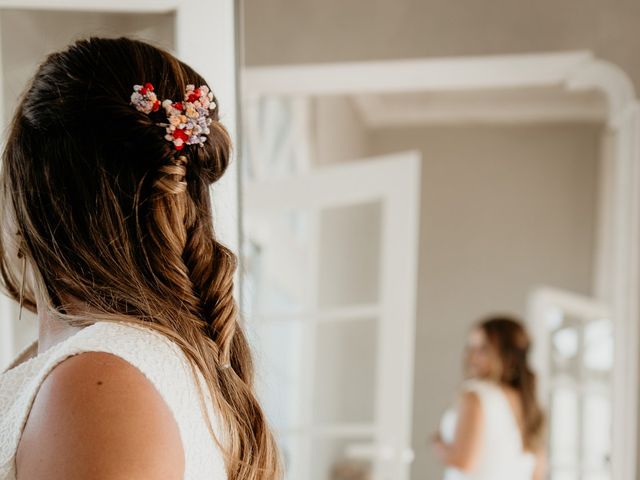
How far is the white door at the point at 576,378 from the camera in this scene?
4.67m

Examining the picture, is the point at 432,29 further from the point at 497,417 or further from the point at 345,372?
the point at 497,417

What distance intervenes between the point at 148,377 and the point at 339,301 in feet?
7.21

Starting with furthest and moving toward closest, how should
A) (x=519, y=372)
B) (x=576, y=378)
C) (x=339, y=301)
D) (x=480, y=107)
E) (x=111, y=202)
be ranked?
(x=480, y=107), (x=576, y=378), (x=519, y=372), (x=339, y=301), (x=111, y=202)

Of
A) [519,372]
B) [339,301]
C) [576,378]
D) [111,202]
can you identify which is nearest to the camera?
[111,202]

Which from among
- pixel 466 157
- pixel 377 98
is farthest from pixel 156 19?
pixel 466 157

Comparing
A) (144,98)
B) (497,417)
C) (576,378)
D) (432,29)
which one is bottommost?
(576,378)

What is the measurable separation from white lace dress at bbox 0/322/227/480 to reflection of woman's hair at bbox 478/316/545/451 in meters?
2.62

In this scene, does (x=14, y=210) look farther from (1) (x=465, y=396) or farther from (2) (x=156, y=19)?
(1) (x=465, y=396)

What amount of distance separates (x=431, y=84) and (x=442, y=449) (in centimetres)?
155

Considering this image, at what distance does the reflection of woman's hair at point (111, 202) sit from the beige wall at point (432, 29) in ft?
5.11

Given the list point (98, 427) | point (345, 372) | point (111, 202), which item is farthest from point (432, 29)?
point (98, 427)

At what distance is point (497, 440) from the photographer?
320cm

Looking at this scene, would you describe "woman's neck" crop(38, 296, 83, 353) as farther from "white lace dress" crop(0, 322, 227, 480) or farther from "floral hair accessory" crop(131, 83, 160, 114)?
"floral hair accessory" crop(131, 83, 160, 114)

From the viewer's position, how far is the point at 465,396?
3.24 m
